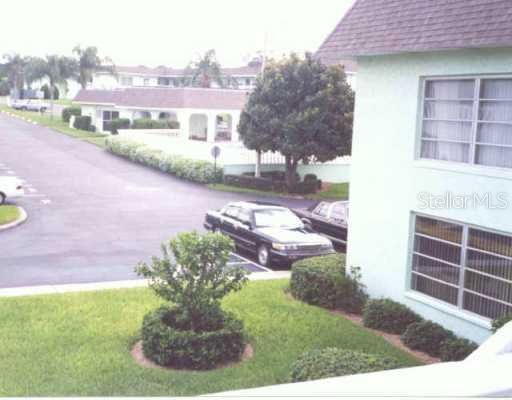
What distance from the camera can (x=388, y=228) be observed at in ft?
43.7

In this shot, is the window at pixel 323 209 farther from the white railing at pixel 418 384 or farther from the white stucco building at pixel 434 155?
the white railing at pixel 418 384

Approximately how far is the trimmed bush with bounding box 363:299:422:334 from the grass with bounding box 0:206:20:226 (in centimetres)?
1369

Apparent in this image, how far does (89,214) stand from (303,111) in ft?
36.2

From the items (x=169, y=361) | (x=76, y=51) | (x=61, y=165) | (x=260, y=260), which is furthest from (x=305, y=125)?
(x=76, y=51)

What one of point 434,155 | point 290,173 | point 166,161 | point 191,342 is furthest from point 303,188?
point 191,342

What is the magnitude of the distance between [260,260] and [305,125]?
43.6 feet

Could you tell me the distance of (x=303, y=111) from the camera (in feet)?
101

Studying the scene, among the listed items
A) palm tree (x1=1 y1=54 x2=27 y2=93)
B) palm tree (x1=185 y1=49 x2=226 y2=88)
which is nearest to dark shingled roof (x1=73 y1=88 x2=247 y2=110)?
palm tree (x1=185 y1=49 x2=226 y2=88)

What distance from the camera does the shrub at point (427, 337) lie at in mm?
11680

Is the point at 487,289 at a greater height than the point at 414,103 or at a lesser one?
lesser

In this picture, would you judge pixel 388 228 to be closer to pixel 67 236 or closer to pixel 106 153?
pixel 67 236

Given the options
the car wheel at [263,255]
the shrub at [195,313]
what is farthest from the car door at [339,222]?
the shrub at [195,313]

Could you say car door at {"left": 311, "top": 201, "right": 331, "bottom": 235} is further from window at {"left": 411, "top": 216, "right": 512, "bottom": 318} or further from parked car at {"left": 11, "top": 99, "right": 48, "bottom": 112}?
parked car at {"left": 11, "top": 99, "right": 48, "bottom": 112}

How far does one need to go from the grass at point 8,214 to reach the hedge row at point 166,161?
12.2 m
